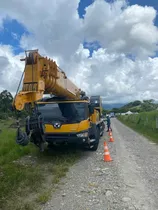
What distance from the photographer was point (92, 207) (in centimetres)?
491

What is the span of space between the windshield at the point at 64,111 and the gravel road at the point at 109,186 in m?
1.89

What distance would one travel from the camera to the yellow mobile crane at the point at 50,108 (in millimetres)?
7341

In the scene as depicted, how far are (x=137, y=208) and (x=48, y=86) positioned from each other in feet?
16.3

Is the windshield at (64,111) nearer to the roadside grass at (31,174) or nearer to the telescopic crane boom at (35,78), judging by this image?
the roadside grass at (31,174)

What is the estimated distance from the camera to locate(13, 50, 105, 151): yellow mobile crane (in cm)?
734

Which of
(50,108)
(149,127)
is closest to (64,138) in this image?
(50,108)

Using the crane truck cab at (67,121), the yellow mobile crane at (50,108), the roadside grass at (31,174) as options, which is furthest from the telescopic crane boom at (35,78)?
the roadside grass at (31,174)

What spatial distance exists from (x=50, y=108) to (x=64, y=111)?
610mm

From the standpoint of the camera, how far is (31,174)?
7.23 m

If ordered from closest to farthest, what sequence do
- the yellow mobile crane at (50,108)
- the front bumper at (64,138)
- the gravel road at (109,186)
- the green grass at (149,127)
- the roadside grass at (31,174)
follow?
1. the gravel road at (109,186)
2. the roadside grass at (31,174)
3. the yellow mobile crane at (50,108)
4. the front bumper at (64,138)
5. the green grass at (149,127)

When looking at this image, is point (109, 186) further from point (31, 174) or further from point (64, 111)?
point (64, 111)

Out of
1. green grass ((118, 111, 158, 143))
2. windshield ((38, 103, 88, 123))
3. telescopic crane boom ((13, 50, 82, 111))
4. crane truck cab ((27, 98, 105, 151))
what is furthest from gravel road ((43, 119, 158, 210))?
green grass ((118, 111, 158, 143))

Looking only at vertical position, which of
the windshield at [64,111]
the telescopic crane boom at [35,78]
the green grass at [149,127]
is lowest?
the green grass at [149,127]

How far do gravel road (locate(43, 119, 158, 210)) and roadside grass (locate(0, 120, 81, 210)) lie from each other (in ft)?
1.05
